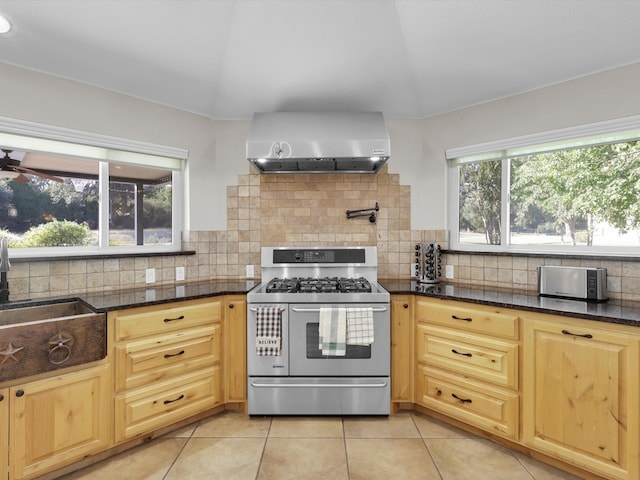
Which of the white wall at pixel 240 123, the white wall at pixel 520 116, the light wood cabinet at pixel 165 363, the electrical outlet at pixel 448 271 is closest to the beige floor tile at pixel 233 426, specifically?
the light wood cabinet at pixel 165 363

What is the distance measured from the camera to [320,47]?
2.40 meters

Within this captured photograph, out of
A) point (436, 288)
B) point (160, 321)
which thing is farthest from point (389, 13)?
point (160, 321)

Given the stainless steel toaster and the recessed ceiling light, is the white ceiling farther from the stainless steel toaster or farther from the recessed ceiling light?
the stainless steel toaster

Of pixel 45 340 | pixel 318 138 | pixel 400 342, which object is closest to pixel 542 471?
pixel 400 342

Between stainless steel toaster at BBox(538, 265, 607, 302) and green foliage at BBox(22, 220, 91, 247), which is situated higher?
green foliage at BBox(22, 220, 91, 247)

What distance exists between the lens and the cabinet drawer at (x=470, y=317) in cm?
204

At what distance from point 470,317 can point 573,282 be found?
0.67 meters

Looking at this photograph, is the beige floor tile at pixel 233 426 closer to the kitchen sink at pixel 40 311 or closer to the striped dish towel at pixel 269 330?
the striped dish towel at pixel 269 330

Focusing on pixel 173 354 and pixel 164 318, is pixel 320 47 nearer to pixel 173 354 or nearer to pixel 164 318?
pixel 164 318

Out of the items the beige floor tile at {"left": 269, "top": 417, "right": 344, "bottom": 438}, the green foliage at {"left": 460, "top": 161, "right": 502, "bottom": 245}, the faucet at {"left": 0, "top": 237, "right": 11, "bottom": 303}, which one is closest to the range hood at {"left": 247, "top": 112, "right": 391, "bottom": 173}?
the green foliage at {"left": 460, "top": 161, "right": 502, "bottom": 245}

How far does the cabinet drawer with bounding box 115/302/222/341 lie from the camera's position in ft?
6.55

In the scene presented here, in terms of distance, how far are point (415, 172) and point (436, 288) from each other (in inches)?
41.8

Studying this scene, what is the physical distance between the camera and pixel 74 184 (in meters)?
2.46

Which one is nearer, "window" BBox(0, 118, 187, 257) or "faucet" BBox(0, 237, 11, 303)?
"faucet" BBox(0, 237, 11, 303)
